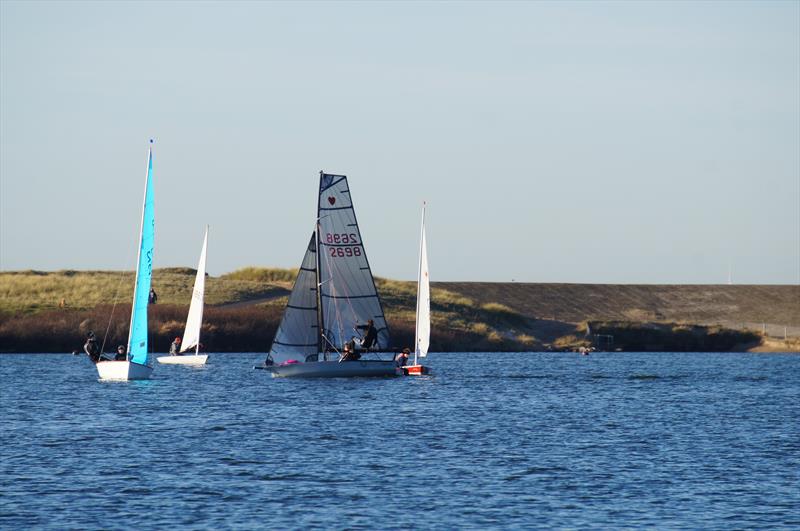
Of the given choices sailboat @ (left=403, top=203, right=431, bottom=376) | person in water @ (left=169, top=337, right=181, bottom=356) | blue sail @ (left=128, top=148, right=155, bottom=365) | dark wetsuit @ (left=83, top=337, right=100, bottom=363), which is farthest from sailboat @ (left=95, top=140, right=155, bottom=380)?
person in water @ (left=169, top=337, right=181, bottom=356)

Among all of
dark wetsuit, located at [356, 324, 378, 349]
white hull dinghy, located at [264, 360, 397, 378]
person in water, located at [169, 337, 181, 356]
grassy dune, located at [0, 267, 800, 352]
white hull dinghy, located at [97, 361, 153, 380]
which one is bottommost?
white hull dinghy, located at [97, 361, 153, 380]

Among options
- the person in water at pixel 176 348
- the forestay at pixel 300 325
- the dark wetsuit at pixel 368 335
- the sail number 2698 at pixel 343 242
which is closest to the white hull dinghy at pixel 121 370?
the forestay at pixel 300 325

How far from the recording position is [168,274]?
13062 centimetres

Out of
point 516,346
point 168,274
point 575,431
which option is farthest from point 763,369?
point 168,274

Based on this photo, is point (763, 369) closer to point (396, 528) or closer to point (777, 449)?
point (777, 449)

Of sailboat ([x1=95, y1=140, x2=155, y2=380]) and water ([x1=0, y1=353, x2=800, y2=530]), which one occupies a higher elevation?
sailboat ([x1=95, y1=140, x2=155, y2=380])

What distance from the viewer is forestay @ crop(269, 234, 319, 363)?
213 ft

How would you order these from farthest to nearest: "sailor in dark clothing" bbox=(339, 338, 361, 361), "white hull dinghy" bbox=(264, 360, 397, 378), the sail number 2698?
the sail number 2698 → "sailor in dark clothing" bbox=(339, 338, 361, 361) → "white hull dinghy" bbox=(264, 360, 397, 378)

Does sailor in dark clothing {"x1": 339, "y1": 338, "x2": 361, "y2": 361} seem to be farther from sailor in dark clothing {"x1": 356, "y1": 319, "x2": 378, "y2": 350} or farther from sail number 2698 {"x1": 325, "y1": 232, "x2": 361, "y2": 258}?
sail number 2698 {"x1": 325, "y1": 232, "x2": 361, "y2": 258}

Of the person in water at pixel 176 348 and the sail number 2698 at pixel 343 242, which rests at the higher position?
the sail number 2698 at pixel 343 242

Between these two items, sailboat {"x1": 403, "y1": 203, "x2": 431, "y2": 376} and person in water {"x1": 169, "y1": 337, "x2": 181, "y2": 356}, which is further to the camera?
person in water {"x1": 169, "y1": 337, "x2": 181, "y2": 356}

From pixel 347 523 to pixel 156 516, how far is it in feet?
13.1

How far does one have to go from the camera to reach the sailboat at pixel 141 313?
63.7 metres

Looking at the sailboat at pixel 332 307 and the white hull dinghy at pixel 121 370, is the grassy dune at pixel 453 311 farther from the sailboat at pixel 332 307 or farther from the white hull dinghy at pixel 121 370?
the sailboat at pixel 332 307
